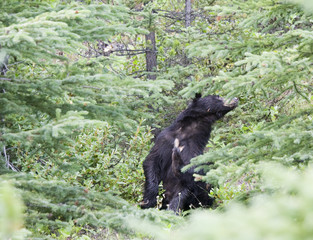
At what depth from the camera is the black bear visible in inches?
246

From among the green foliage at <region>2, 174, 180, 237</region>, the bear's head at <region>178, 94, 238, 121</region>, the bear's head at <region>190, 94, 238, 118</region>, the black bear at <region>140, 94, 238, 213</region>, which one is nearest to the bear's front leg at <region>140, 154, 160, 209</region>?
the black bear at <region>140, 94, 238, 213</region>

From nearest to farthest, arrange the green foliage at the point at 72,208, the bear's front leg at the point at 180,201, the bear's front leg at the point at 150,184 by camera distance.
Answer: the green foliage at the point at 72,208 → the bear's front leg at the point at 180,201 → the bear's front leg at the point at 150,184

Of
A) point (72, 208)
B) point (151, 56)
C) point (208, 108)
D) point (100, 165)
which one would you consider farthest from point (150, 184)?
point (151, 56)

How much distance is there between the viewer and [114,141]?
331 inches

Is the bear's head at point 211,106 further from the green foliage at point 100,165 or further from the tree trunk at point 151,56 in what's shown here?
the tree trunk at point 151,56

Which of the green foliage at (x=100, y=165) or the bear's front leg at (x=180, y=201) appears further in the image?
the green foliage at (x=100, y=165)

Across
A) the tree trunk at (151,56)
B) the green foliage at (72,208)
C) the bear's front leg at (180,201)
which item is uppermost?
the tree trunk at (151,56)

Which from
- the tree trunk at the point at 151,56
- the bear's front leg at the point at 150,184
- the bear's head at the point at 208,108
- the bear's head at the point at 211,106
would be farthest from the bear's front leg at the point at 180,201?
the tree trunk at the point at 151,56

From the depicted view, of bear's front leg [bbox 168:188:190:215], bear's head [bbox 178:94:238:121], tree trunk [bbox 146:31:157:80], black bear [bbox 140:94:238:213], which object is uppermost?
tree trunk [bbox 146:31:157:80]

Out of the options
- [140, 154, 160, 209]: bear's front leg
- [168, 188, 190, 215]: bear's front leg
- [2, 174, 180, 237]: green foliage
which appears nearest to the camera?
[2, 174, 180, 237]: green foliage

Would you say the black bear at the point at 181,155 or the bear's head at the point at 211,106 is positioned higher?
the bear's head at the point at 211,106

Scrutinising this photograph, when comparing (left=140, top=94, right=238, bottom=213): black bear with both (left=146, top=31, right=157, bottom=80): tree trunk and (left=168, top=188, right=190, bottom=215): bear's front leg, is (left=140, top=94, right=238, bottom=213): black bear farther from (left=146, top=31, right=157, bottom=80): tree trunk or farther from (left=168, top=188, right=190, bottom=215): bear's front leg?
(left=146, top=31, right=157, bottom=80): tree trunk

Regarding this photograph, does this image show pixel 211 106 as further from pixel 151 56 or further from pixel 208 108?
pixel 151 56

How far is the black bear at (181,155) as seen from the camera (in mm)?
6250
